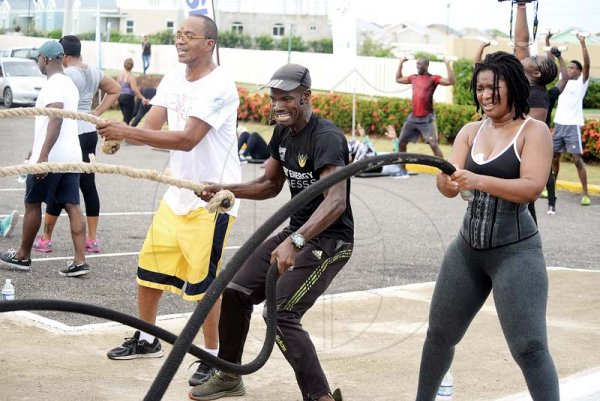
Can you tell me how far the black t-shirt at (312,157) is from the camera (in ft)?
16.3

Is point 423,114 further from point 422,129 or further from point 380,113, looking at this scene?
point 380,113

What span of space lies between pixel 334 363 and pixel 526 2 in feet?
9.17

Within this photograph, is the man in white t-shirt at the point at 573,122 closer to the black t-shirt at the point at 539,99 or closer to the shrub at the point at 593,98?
the black t-shirt at the point at 539,99

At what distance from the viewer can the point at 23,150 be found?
64.1ft

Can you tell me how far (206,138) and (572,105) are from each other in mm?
10088

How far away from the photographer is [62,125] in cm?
859

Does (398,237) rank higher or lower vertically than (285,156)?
lower

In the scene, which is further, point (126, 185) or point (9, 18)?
point (9, 18)

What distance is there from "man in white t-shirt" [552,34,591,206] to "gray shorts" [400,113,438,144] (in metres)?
2.40

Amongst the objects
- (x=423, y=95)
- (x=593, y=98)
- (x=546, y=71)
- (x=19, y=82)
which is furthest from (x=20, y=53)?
(x=546, y=71)

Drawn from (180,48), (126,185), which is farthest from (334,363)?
(126,185)

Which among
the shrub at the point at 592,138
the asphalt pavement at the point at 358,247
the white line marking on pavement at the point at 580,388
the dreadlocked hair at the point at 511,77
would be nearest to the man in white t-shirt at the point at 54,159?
the asphalt pavement at the point at 358,247

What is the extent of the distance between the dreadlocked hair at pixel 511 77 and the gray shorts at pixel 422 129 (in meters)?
12.0

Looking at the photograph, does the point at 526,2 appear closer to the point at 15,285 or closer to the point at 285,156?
the point at 285,156
